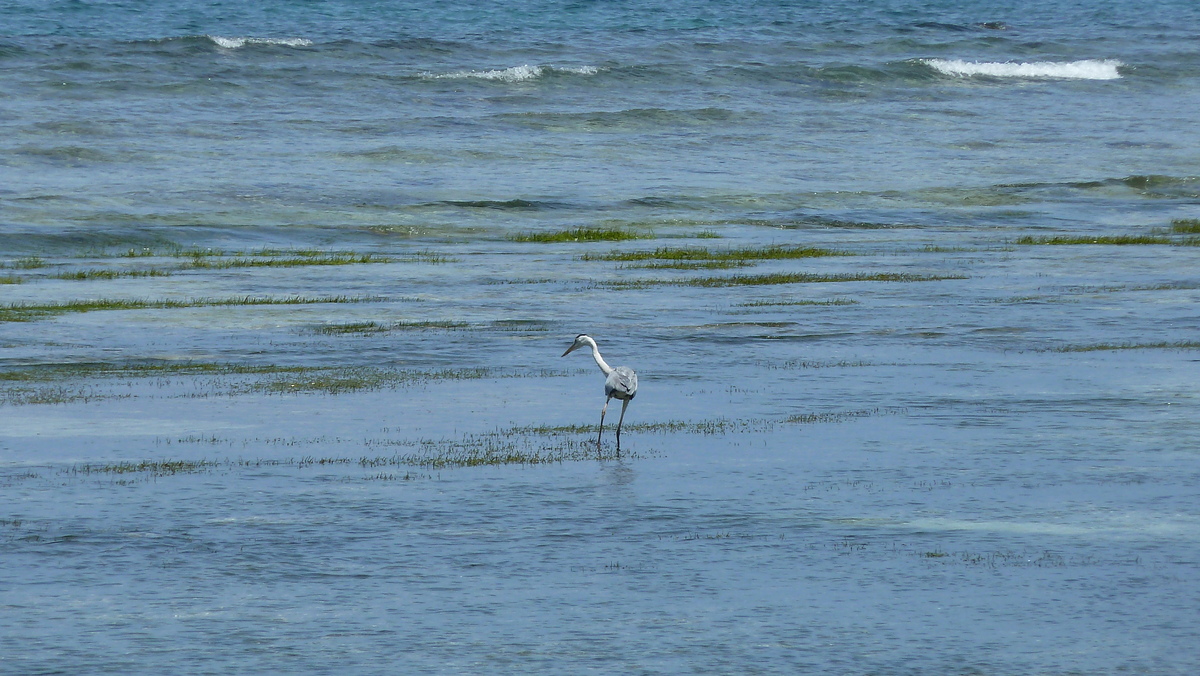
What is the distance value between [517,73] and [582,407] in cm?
5045

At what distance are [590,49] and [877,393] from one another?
5843cm

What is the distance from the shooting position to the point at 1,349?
2056 centimetres

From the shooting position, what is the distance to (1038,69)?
81812 mm

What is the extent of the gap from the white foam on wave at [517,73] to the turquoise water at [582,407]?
13220 millimetres

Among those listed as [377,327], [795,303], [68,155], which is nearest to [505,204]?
[68,155]

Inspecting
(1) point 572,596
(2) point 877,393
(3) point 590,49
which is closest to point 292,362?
(2) point 877,393

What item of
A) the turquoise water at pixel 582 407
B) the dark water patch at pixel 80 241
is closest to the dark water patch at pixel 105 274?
the turquoise water at pixel 582 407

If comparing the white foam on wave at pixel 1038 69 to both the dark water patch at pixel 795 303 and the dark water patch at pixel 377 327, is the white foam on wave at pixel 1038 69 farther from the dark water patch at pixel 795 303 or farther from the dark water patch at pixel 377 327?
the dark water patch at pixel 377 327

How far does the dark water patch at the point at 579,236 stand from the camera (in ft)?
114

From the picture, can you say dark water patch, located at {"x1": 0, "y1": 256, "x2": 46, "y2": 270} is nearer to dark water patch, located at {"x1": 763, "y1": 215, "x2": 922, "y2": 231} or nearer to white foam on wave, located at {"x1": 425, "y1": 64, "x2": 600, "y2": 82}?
dark water patch, located at {"x1": 763, "y1": 215, "x2": 922, "y2": 231}

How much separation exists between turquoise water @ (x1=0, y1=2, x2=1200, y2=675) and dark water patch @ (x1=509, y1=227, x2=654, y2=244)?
35cm

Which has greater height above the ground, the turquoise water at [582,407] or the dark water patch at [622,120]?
the dark water patch at [622,120]

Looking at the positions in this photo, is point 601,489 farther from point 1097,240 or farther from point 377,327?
point 1097,240

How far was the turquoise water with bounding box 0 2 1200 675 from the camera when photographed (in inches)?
405
